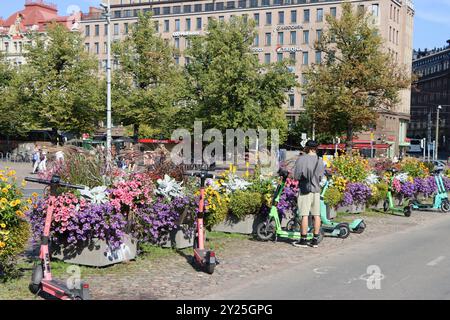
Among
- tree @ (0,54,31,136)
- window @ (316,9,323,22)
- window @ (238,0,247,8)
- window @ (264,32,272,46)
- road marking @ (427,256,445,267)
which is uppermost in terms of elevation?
window @ (238,0,247,8)

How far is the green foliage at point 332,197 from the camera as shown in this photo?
13234 millimetres

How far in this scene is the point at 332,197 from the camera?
1338 cm

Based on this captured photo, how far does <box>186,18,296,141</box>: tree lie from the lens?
36000mm

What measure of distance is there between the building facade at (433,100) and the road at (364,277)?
110035mm

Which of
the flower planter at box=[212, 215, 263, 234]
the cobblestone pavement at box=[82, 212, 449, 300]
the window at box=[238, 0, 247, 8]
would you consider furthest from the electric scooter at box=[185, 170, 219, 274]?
the window at box=[238, 0, 247, 8]

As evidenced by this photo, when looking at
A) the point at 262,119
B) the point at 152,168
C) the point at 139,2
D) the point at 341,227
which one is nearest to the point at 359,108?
the point at 262,119

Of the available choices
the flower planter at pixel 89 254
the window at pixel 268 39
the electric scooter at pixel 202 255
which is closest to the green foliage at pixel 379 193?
the electric scooter at pixel 202 255

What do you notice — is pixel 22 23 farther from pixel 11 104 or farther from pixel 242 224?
pixel 242 224

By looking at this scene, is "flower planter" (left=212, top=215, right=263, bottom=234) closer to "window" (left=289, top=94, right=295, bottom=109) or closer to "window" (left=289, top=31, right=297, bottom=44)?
"window" (left=289, top=94, right=295, bottom=109)

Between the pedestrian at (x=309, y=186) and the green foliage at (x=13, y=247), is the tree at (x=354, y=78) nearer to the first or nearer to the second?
the pedestrian at (x=309, y=186)

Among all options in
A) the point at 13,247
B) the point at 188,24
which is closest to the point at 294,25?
the point at 188,24

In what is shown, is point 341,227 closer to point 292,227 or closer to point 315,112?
point 292,227

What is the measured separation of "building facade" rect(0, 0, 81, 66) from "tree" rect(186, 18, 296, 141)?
2269 inches
